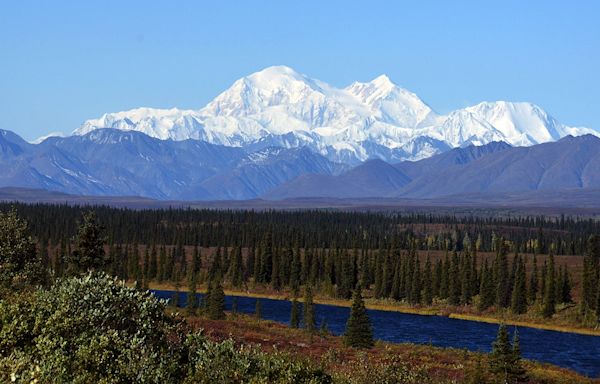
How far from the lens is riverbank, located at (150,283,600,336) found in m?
139

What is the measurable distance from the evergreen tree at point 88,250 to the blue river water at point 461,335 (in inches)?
1489

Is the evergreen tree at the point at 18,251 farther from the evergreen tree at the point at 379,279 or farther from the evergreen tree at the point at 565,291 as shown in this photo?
the evergreen tree at the point at 379,279

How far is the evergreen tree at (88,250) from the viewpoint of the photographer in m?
95.3

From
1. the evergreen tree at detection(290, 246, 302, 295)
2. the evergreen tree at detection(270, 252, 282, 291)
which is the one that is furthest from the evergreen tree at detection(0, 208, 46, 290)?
the evergreen tree at detection(270, 252, 282, 291)

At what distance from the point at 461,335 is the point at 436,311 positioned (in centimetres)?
3705

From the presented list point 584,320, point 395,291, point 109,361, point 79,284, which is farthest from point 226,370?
point 395,291

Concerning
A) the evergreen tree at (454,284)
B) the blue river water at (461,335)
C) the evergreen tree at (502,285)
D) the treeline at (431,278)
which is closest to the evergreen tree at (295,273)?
the treeline at (431,278)

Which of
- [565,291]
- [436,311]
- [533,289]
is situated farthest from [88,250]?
[565,291]

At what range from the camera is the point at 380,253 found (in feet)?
623

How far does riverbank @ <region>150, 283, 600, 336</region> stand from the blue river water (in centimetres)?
389

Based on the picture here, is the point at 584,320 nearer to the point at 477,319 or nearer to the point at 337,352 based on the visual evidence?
the point at 477,319

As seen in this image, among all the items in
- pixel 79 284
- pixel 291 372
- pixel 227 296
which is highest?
pixel 79 284

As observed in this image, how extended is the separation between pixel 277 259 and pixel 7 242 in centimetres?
12568

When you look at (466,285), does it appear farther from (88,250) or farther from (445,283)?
(88,250)
